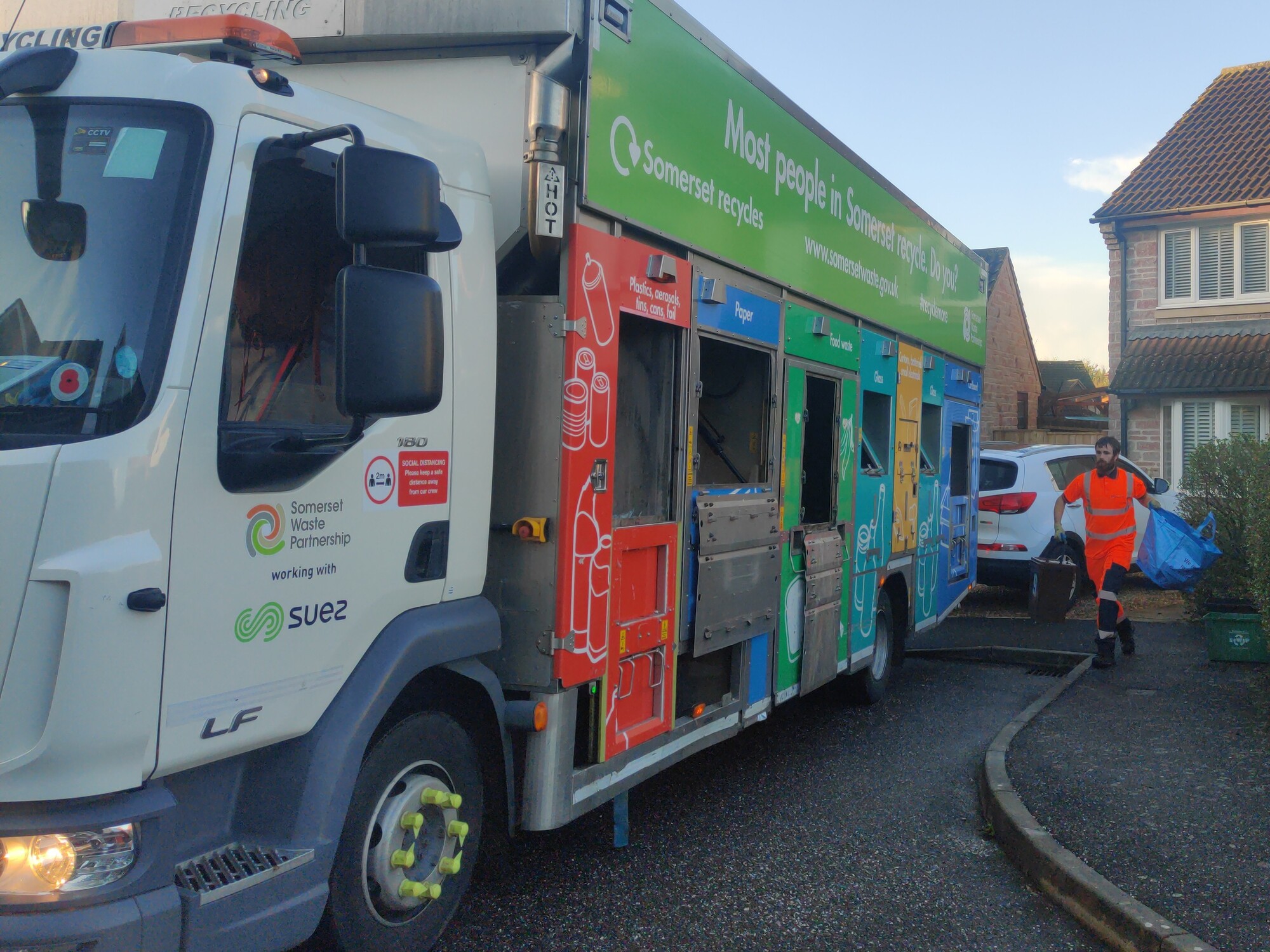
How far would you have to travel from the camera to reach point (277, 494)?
8.99ft

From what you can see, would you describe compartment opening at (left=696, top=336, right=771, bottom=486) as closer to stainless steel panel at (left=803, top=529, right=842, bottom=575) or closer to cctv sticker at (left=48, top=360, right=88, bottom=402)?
stainless steel panel at (left=803, top=529, right=842, bottom=575)

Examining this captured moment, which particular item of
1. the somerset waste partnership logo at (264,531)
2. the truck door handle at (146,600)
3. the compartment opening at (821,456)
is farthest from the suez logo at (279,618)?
the compartment opening at (821,456)

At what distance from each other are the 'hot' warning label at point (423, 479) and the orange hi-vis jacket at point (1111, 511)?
6821 millimetres

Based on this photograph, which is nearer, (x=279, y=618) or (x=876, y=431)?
(x=279, y=618)

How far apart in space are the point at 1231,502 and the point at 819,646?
19.0 ft

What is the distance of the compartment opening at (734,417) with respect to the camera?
5.25 meters

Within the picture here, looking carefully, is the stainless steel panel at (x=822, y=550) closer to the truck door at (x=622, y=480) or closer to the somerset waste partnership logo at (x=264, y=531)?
the truck door at (x=622, y=480)

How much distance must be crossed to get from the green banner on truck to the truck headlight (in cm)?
234

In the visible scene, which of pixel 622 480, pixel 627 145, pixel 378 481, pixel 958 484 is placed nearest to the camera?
pixel 378 481

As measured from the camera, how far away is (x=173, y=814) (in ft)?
8.27

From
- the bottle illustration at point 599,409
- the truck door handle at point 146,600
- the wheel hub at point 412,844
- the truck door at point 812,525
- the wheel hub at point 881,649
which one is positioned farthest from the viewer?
the wheel hub at point 881,649

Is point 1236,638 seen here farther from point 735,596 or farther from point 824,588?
point 735,596

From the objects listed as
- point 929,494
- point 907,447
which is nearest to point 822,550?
point 907,447

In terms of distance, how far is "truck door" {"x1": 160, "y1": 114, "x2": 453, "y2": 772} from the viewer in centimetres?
254
